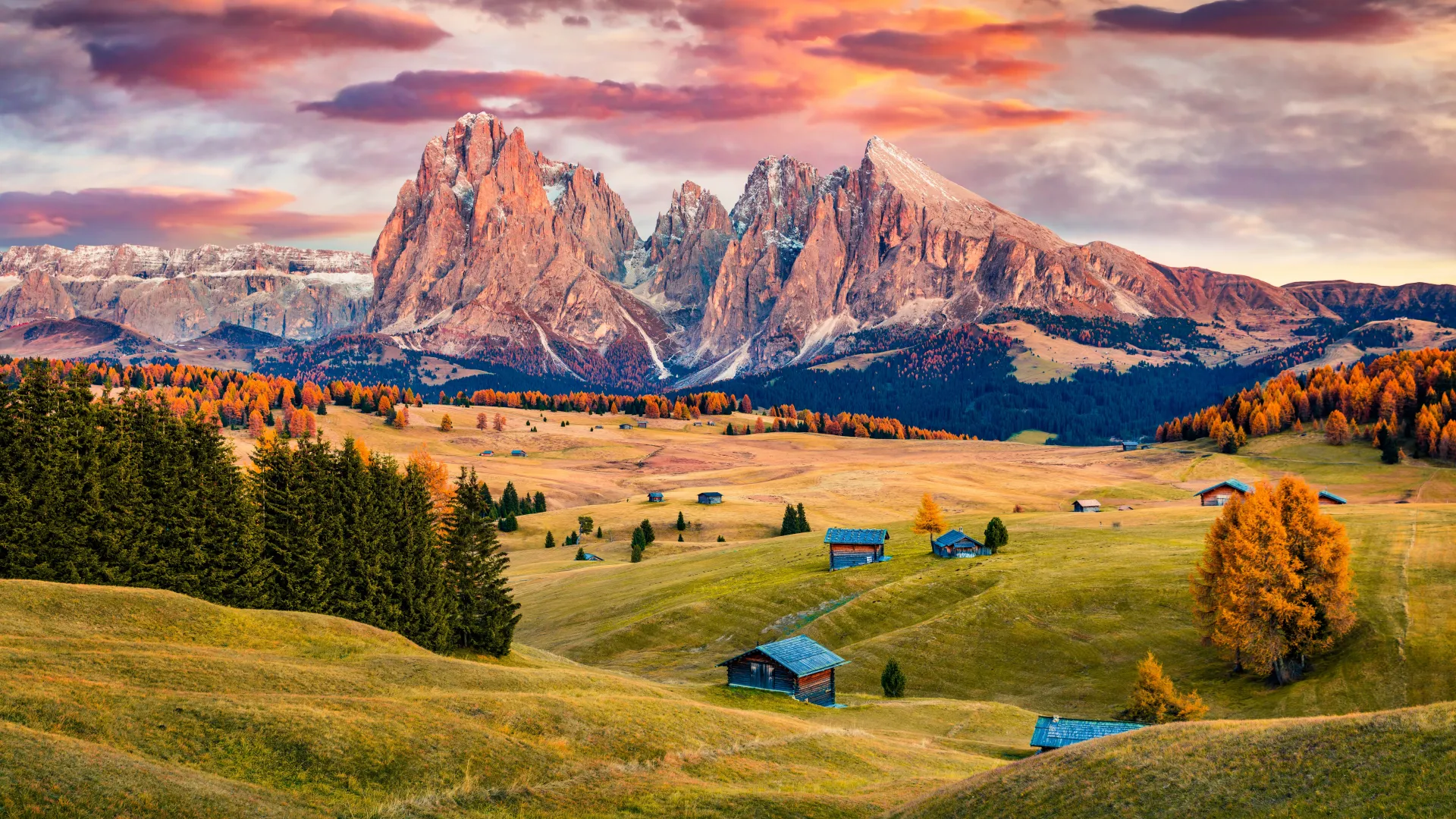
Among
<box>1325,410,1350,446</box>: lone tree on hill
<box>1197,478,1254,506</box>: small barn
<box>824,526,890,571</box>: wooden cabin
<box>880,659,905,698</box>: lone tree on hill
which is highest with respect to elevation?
<box>1325,410,1350,446</box>: lone tree on hill

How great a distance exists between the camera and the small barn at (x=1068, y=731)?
1868 inches

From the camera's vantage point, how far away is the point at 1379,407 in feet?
586

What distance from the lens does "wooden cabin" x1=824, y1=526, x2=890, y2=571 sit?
335 ft

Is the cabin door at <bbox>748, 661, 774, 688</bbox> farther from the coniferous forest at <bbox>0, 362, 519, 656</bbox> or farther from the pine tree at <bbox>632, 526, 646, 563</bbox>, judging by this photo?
the pine tree at <bbox>632, 526, 646, 563</bbox>

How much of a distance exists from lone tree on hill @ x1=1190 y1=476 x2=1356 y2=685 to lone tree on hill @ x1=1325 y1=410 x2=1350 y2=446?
12751 cm

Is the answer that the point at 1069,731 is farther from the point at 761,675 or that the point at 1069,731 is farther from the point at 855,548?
the point at 855,548

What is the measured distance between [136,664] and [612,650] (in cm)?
5025

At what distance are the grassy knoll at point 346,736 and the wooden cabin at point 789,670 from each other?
36.7 ft

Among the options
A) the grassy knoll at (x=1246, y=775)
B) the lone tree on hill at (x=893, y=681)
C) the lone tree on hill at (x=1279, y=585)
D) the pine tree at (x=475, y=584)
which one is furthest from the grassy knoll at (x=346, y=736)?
the lone tree on hill at (x=1279, y=585)

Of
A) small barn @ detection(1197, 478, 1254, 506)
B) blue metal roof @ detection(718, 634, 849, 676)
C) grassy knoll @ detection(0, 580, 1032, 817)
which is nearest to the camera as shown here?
grassy knoll @ detection(0, 580, 1032, 817)

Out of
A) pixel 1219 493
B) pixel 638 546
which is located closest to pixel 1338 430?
pixel 1219 493

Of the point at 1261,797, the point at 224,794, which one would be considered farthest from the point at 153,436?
the point at 1261,797

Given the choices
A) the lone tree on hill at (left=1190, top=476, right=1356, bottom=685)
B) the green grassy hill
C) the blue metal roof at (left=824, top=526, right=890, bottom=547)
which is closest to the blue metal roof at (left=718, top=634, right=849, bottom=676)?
the green grassy hill

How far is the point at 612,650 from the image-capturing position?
271ft
